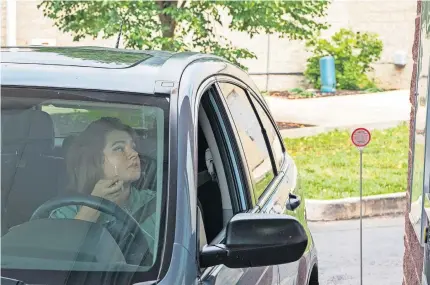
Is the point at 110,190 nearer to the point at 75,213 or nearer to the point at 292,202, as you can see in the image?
the point at 75,213

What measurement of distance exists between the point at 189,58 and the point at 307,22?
11.9 meters

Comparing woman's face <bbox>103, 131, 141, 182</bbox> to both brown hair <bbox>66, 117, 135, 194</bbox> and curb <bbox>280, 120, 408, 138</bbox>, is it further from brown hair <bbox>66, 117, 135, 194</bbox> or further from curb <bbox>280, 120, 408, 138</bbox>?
curb <bbox>280, 120, 408, 138</bbox>

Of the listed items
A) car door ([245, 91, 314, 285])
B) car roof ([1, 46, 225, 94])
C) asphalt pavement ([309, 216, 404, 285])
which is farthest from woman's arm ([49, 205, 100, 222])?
asphalt pavement ([309, 216, 404, 285])

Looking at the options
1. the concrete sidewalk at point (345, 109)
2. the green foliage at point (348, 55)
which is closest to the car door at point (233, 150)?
the concrete sidewalk at point (345, 109)

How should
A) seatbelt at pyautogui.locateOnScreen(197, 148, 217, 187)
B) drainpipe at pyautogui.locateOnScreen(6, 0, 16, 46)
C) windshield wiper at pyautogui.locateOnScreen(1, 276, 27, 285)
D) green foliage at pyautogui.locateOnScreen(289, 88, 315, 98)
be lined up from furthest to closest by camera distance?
green foliage at pyautogui.locateOnScreen(289, 88, 315, 98)
drainpipe at pyautogui.locateOnScreen(6, 0, 16, 46)
seatbelt at pyautogui.locateOnScreen(197, 148, 217, 187)
windshield wiper at pyautogui.locateOnScreen(1, 276, 27, 285)

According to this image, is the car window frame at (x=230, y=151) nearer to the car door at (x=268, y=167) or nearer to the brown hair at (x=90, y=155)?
the car door at (x=268, y=167)

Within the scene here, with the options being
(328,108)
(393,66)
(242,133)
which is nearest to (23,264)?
(242,133)

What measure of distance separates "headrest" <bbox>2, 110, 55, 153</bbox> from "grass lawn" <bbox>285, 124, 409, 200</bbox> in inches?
306

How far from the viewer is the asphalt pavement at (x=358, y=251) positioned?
7.98m

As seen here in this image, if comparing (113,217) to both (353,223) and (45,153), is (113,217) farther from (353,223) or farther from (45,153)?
(353,223)

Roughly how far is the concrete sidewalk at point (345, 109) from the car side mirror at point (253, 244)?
1370cm

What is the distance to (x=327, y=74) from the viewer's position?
2142cm

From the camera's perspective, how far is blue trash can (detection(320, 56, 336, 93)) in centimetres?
2136

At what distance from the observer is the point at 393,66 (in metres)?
22.9
